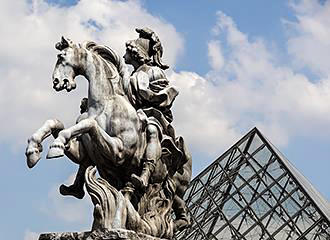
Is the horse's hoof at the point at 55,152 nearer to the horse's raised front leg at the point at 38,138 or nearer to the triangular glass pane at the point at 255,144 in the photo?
the horse's raised front leg at the point at 38,138

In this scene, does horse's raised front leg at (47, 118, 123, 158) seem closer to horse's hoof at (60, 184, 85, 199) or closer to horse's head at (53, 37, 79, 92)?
horse's head at (53, 37, 79, 92)

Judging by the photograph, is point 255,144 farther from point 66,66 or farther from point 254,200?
point 66,66

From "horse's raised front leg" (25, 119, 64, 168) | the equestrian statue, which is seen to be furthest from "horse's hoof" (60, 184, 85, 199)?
"horse's raised front leg" (25, 119, 64, 168)

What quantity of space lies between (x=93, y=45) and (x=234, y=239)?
33.0 metres

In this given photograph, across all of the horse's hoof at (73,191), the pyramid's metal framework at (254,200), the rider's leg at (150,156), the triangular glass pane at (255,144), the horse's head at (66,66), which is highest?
the triangular glass pane at (255,144)

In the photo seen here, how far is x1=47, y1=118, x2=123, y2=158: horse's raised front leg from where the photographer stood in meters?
7.70

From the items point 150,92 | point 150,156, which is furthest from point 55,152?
point 150,92

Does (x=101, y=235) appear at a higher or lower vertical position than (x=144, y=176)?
lower

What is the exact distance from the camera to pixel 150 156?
27.3 feet

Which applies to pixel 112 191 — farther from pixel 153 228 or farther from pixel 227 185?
pixel 227 185

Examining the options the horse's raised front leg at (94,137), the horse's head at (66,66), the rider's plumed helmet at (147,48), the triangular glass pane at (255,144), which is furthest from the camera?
the triangular glass pane at (255,144)

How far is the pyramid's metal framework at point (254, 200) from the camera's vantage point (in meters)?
40.3

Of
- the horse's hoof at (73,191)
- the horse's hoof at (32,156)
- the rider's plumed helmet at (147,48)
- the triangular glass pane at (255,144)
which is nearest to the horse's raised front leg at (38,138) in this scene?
the horse's hoof at (32,156)

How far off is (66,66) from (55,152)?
49.5 inches
